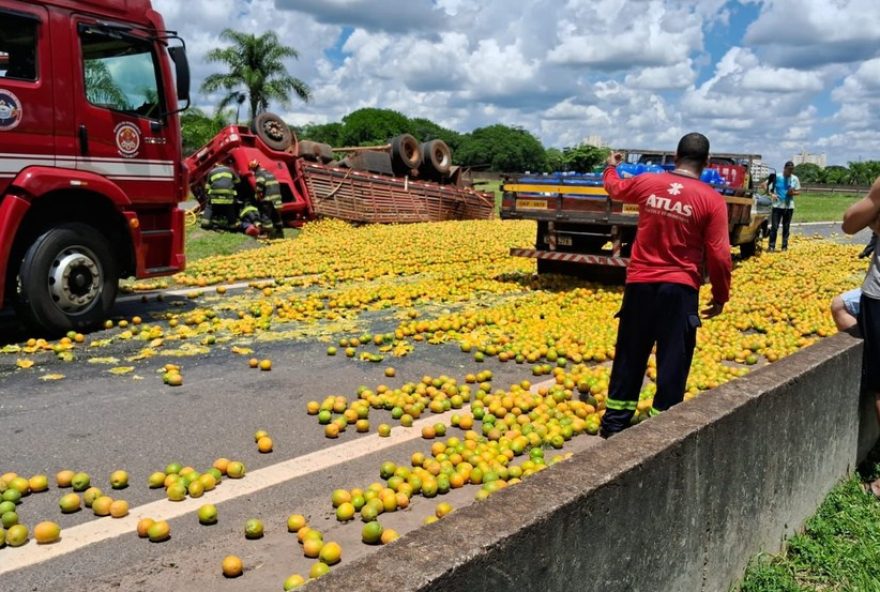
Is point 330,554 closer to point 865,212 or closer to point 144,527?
point 144,527

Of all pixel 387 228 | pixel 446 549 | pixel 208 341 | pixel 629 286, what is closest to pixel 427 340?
pixel 208 341

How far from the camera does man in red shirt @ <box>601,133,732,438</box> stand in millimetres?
5055

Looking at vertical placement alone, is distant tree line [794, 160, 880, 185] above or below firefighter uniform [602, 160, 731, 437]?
above

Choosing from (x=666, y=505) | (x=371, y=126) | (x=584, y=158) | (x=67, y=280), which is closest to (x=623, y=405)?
(x=666, y=505)

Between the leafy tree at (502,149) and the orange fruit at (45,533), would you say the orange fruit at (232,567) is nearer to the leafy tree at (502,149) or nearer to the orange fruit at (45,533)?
the orange fruit at (45,533)

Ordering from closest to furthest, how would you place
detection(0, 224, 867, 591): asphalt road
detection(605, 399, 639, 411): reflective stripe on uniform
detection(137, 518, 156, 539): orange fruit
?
detection(0, 224, 867, 591): asphalt road, detection(137, 518, 156, 539): orange fruit, detection(605, 399, 639, 411): reflective stripe on uniform

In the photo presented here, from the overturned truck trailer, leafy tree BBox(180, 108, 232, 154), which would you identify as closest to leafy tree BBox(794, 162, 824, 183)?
leafy tree BBox(180, 108, 232, 154)

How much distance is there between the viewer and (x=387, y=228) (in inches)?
843

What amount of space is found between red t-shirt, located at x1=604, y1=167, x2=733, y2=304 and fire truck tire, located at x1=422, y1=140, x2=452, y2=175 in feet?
72.3

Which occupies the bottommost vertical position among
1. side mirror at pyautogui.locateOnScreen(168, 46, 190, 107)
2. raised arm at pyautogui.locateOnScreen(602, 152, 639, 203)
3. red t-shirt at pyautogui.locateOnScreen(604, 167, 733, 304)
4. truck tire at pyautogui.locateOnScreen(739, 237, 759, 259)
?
truck tire at pyautogui.locateOnScreen(739, 237, 759, 259)

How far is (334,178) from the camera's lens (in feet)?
69.7

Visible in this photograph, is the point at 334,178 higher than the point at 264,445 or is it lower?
higher

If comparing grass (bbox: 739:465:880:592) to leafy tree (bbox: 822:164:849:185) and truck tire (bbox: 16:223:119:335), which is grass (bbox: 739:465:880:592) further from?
leafy tree (bbox: 822:164:849:185)

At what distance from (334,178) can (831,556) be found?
18.7 meters
